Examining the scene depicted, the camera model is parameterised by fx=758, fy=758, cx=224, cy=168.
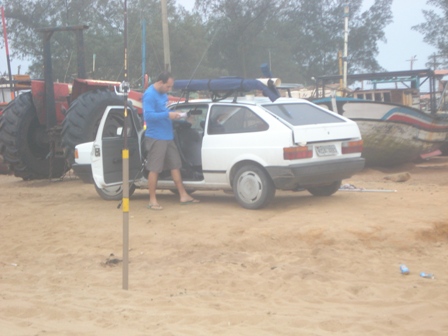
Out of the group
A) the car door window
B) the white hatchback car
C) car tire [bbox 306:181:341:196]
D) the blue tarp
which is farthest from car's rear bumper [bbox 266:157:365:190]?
the blue tarp

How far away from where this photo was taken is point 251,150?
1013 centimetres

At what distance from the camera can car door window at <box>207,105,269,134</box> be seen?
404 inches

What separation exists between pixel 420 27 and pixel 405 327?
1426 inches

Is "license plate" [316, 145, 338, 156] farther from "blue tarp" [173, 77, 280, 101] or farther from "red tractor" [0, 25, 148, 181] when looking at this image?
"red tractor" [0, 25, 148, 181]

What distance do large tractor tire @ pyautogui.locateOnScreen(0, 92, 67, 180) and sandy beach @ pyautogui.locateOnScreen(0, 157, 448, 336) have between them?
404cm

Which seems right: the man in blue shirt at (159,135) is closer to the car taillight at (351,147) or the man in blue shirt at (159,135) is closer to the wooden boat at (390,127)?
the car taillight at (351,147)

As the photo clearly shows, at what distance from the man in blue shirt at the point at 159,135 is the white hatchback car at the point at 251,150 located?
15.0 inches

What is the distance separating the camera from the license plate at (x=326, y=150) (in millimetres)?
10094

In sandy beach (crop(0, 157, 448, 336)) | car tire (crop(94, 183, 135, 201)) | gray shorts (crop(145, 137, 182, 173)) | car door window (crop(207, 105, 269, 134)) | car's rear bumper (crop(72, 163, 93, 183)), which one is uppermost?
car door window (crop(207, 105, 269, 134))

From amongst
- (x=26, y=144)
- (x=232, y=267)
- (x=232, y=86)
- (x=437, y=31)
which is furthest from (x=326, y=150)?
(x=437, y=31)

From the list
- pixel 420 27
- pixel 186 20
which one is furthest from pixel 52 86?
pixel 420 27

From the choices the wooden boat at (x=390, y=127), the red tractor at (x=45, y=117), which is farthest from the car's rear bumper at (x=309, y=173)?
the wooden boat at (x=390, y=127)

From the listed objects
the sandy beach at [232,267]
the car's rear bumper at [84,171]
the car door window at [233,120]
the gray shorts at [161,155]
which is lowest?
the sandy beach at [232,267]

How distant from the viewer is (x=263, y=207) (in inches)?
401
